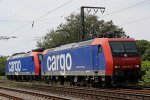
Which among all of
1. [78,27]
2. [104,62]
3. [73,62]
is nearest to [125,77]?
[104,62]

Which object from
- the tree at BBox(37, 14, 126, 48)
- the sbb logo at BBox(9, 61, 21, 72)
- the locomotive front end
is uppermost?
the tree at BBox(37, 14, 126, 48)

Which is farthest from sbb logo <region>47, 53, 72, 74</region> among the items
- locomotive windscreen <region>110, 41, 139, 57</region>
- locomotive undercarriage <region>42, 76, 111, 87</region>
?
locomotive windscreen <region>110, 41, 139, 57</region>

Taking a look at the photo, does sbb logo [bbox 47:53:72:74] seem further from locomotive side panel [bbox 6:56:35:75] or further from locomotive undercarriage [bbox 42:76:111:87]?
locomotive side panel [bbox 6:56:35:75]

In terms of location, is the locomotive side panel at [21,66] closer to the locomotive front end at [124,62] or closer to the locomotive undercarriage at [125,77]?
the locomotive front end at [124,62]

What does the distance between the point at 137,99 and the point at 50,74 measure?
60.1 feet

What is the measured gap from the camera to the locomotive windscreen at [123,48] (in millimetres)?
24556

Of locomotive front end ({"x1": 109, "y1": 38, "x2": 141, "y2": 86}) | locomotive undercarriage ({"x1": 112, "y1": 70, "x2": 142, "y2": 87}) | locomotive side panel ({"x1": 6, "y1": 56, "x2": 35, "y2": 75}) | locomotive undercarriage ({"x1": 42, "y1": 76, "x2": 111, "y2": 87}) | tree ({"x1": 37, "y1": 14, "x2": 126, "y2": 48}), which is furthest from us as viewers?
tree ({"x1": 37, "y1": 14, "x2": 126, "y2": 48})

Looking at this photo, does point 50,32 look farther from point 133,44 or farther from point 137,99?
point 137,99

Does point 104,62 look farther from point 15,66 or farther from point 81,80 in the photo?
point 15,66

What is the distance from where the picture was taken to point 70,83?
32031 mm

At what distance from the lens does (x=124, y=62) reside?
24.2m

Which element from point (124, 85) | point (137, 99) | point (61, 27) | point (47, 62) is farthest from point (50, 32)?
point (137, 99)

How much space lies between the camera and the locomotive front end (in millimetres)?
24062

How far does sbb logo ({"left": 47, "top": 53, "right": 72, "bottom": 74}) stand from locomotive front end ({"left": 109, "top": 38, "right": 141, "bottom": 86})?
6.21 m
